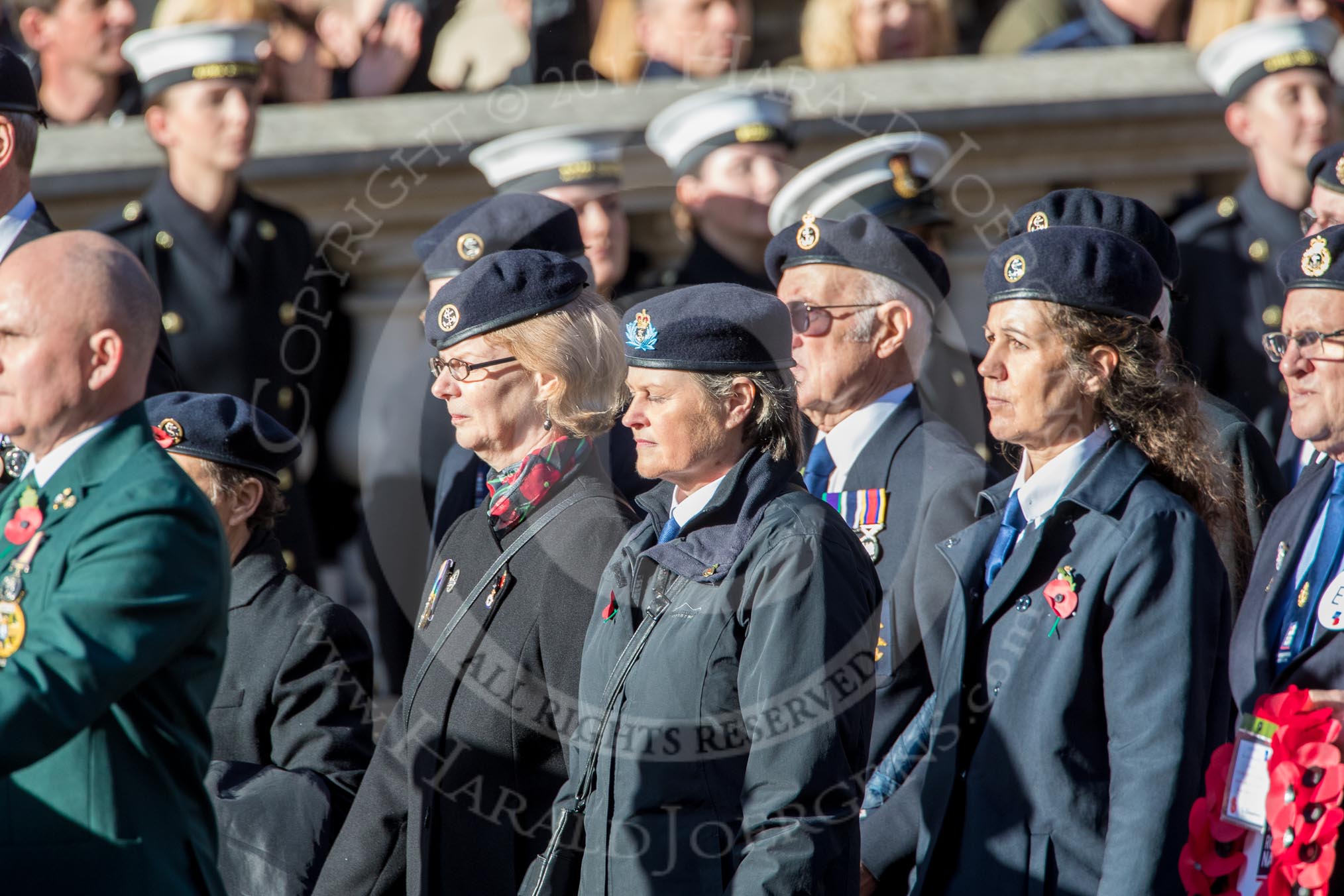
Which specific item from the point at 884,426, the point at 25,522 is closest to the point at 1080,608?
the point at 884,426

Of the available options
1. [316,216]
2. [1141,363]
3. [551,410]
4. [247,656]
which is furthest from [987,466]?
[316,216]

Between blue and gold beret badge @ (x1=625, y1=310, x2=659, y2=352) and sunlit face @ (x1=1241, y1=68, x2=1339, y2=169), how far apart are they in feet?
11.6

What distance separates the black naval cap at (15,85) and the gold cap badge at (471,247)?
133cm

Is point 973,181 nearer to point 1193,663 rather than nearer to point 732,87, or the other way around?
point 732,87

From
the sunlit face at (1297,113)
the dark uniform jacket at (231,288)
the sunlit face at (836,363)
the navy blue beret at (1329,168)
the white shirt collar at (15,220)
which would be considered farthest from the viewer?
the dark uniform jacket at (231,288)

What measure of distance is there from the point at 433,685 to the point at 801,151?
3959mm

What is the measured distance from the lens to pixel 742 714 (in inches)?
129

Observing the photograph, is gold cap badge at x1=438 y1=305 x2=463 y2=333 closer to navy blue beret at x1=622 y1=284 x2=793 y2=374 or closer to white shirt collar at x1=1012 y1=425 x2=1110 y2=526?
navy blue beret at x1=622 y1=284 x2=793 y2=374

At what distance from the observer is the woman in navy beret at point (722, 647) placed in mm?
3230

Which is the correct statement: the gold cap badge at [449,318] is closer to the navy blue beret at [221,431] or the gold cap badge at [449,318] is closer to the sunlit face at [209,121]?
the navy blue beret at [221,431]

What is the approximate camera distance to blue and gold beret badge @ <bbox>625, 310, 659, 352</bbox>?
11.9 ft

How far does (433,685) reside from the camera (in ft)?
12.8

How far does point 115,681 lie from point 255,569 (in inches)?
66.8

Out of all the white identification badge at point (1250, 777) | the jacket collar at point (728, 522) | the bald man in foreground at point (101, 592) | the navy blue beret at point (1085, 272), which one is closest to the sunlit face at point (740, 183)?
the navy blue beret at point (1085, 272)
